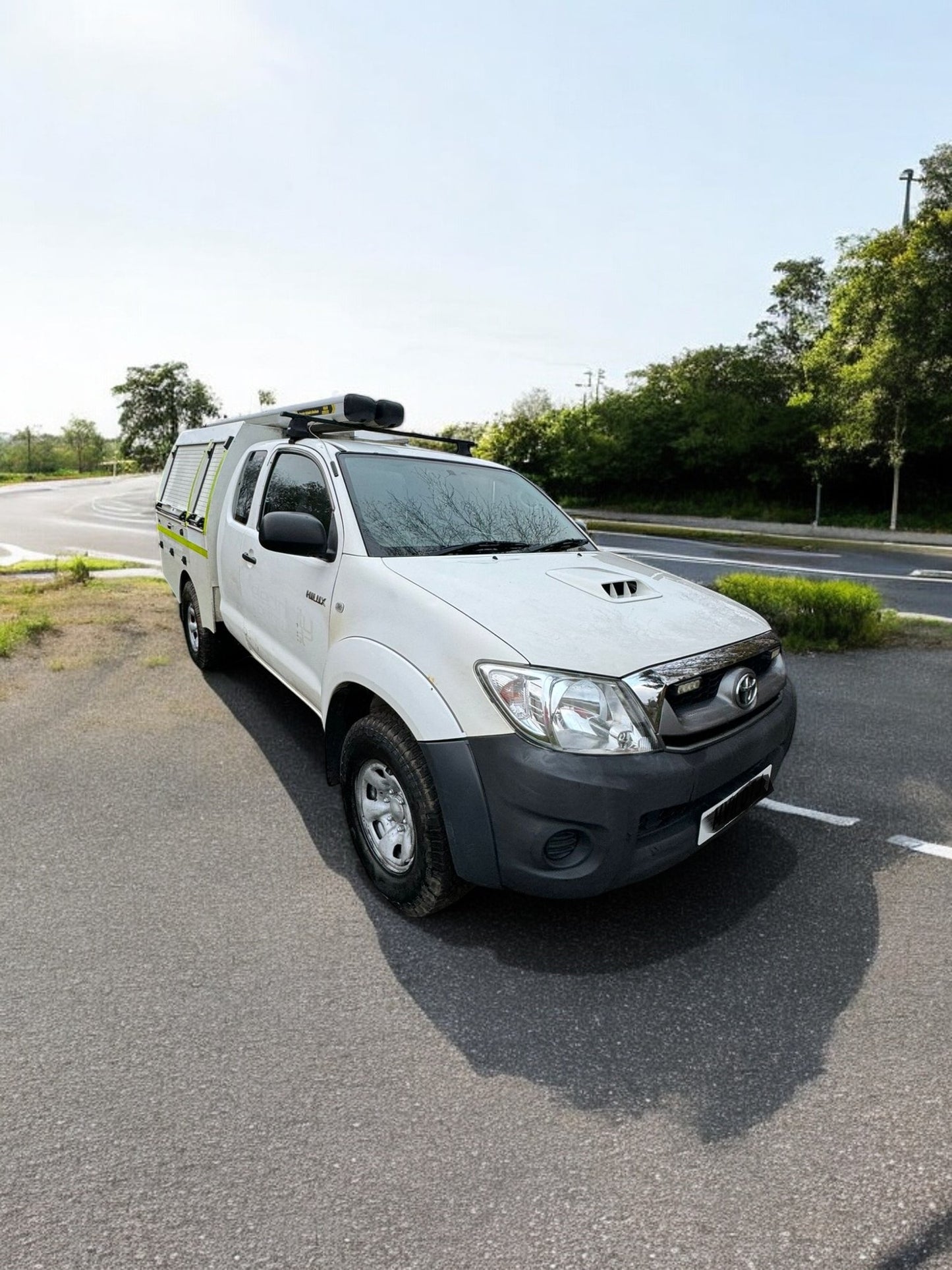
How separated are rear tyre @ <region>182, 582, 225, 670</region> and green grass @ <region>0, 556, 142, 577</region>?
247 inches

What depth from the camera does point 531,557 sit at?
3697 mm

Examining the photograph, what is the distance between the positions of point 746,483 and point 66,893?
111 ft

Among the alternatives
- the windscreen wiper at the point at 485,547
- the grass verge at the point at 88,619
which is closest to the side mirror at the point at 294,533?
the windscreen wiper at the point at 485,547

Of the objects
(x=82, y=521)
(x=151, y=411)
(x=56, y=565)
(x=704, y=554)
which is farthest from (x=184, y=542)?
(x=151, y=411)

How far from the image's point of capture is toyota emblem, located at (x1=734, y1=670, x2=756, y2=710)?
9.84ft

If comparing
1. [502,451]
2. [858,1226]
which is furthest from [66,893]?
[502,451]

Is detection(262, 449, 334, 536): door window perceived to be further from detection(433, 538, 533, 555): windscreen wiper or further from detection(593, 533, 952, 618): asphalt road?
detection(593, 533, 952, 618): asphalt road

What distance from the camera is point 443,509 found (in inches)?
157

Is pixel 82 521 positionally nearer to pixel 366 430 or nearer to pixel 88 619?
pixel 88 619

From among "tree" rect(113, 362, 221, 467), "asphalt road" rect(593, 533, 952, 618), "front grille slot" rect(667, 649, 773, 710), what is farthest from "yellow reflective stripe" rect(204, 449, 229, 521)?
"tree" rect(113, 362, 221, 467)

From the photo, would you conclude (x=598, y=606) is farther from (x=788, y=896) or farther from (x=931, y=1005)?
(x=931, y=1005)

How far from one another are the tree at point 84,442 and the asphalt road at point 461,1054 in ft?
373

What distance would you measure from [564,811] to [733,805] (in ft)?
2.69

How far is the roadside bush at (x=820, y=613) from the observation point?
25.7 ft
